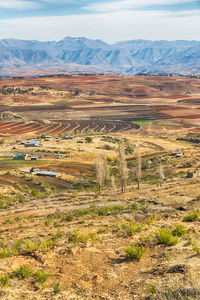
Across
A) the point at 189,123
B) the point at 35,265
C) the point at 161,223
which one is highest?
the point at 35,265

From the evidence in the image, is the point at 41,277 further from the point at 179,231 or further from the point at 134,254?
the point at 179,231

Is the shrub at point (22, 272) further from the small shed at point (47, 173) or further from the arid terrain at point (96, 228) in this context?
the small shed at point (47, 173)

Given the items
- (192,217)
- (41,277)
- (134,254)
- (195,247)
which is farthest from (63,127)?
(41,277)

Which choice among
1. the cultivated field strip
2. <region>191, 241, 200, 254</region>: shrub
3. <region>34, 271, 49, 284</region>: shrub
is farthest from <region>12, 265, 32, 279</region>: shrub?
the cultivated field strip

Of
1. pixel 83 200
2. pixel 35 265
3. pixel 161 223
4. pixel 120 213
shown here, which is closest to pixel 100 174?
pixel 83 200

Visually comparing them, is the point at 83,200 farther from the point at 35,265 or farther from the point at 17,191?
the point at 35,265

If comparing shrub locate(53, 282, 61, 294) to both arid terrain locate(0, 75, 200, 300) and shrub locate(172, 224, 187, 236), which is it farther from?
shrub locate(172, 224, 187, 236)
